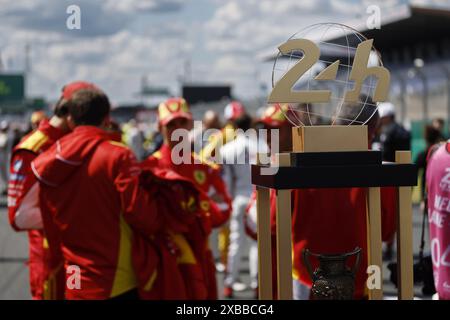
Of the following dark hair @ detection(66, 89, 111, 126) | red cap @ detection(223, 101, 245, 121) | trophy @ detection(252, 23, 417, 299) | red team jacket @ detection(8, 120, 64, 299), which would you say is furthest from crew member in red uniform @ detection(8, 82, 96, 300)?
red cap @ detection(223, 101, 245, 121)

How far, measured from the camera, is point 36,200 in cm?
372

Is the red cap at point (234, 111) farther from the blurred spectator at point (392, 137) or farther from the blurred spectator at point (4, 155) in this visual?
the blurred spectator at point (4, 155)

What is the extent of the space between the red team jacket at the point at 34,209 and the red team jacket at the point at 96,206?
0.26 m

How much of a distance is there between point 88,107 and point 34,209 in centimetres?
65

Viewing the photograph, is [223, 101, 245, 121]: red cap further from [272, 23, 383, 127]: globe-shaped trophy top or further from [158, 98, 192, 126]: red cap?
[272, 23, 383, 127]: globe-shaped trophy top

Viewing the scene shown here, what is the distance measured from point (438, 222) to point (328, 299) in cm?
91

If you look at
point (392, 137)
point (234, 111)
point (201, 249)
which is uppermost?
point (234, 111)

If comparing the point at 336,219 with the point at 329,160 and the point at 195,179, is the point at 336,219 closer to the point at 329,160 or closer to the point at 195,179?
the point at 329,160

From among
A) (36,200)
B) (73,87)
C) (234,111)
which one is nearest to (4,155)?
(234,111)

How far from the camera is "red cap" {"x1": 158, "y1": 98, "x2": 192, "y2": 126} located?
475 centimetres

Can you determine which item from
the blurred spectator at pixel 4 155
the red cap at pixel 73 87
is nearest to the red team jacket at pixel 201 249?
the red cap at pixel 73 87

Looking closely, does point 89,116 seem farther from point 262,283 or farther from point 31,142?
point 262,283

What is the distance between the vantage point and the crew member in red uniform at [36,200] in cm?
369

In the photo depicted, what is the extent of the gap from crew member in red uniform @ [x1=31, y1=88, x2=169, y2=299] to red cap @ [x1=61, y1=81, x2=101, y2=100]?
27cm
